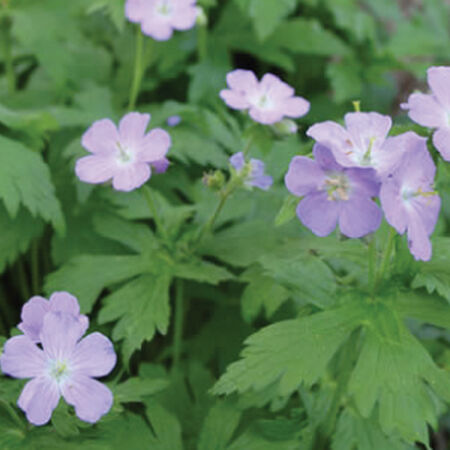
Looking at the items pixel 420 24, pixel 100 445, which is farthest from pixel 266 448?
pixel 420 24

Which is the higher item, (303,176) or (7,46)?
(303,176)

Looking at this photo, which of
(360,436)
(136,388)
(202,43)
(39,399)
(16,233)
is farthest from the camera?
(202,43)

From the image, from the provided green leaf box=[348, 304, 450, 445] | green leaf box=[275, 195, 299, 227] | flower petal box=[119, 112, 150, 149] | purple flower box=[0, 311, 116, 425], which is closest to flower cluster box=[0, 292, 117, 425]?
purple flower box=[0, 311, 116, 425]

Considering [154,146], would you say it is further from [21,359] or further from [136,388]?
[21,359]

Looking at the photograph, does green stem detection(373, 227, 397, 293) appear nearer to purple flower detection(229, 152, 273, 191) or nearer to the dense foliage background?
the dense foliage background

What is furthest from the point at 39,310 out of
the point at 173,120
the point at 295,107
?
the point at 173,120

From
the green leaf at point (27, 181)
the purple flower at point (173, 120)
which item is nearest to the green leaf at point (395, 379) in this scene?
the green leaf at point (27, 181)

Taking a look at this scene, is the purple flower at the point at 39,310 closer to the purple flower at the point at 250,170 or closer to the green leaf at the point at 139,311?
the green leaf at the point at 139,311
